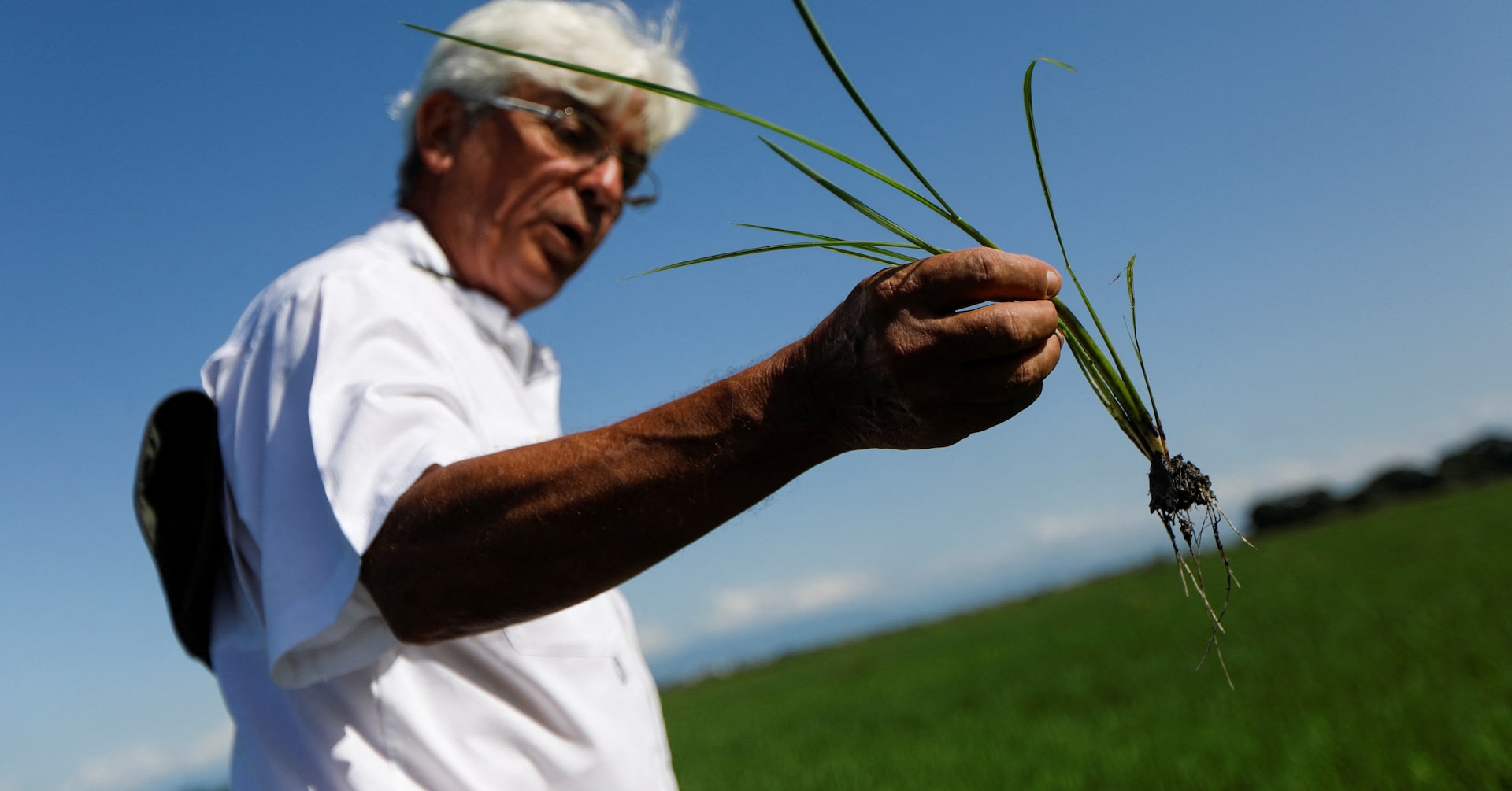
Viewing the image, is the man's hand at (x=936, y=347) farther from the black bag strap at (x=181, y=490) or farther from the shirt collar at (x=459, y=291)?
the shirt collar at (x=459, y=291)

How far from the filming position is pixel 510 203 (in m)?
2.03

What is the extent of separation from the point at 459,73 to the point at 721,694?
22677 mm

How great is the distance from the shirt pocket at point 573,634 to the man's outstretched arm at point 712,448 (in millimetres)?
285

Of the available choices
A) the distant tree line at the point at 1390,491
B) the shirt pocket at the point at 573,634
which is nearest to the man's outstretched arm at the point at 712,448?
the shirt pocket at the point at 573,634

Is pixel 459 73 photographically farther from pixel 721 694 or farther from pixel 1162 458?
pixel 721 694

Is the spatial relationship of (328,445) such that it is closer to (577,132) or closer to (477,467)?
(477,467)

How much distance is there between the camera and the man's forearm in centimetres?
96

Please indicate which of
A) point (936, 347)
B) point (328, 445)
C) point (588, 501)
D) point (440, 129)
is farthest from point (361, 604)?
point (440, 129)

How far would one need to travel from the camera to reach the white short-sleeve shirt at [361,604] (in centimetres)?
112

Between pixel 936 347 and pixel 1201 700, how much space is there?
774 cm

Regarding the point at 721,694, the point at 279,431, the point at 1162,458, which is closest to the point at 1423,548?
the point at 721,694

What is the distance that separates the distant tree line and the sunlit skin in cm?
4609

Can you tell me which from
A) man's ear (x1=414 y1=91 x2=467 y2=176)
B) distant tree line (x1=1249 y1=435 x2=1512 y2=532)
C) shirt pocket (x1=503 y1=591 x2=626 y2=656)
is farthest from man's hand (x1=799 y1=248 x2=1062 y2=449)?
distant tree line (x1=1249 y1=435 x2=1512 y2=532)

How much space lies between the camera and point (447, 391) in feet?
4.14
